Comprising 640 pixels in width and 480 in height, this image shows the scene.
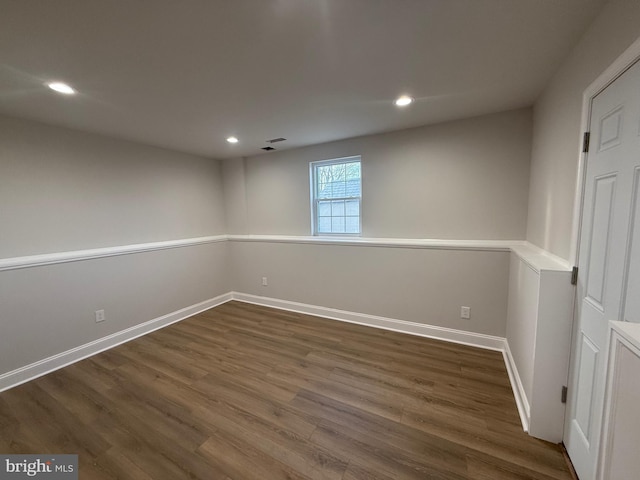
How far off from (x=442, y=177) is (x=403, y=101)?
Result: 3.38ft

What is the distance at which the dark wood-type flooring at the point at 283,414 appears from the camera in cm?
142

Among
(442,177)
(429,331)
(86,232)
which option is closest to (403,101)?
(442,177)

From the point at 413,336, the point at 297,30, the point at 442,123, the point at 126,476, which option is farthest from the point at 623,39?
the point at 126,476

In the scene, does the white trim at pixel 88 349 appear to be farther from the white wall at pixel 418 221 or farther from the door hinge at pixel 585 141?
the door hinge at pixel 585 141

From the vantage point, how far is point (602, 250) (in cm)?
118

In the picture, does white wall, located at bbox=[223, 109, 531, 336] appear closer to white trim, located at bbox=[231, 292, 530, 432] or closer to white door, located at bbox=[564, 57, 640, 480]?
white trim, located at bbox=[231, 292, 530, 432]

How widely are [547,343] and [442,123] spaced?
2.27 meters

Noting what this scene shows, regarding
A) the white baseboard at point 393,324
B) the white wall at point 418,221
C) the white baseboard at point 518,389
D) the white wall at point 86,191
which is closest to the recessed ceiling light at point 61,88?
the white wall at point 86,191

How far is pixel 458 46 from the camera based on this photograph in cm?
146

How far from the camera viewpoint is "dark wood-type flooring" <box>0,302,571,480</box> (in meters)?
1.42

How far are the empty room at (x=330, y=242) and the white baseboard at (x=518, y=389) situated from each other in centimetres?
4

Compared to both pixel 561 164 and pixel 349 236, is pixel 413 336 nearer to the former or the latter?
pixel 349 236

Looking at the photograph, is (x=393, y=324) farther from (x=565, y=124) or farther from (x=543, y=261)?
(x=565, y=124)

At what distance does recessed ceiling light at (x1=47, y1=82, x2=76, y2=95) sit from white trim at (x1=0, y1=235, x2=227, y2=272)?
4.97ft
